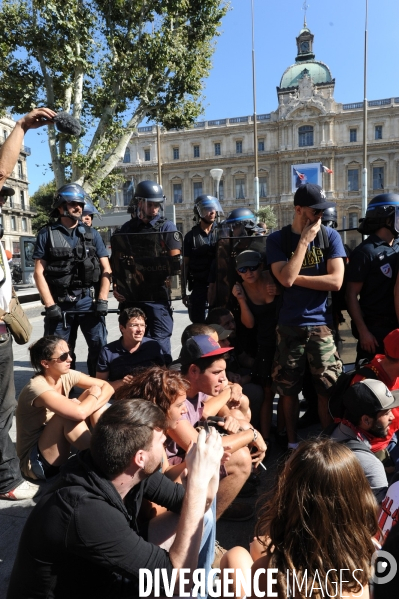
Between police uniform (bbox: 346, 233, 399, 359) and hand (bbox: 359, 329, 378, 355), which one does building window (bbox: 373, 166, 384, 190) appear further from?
hand (bbox: 359, 329, 378, 355)

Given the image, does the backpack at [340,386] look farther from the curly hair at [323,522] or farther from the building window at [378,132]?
the building window at [378,132]

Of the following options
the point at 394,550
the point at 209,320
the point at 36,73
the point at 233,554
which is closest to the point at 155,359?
the point at 209,320

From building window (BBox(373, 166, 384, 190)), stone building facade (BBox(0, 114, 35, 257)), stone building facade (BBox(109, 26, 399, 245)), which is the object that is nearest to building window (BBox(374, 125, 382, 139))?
stone building facade (BBox(109, 26, 399, 245))

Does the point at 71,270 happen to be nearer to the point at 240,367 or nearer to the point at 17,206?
→ the point at 240,367

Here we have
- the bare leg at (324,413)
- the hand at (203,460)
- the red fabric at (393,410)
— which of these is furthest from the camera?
the bare leg at (324,413)

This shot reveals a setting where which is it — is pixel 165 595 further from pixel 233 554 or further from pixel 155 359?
pixel 155 359

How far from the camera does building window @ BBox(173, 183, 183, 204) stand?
6397cm

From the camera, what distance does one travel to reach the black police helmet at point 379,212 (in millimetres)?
3612

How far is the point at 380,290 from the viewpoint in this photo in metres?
3.59

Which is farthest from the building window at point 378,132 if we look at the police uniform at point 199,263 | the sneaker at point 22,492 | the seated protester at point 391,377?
the sneaker at point 22,492

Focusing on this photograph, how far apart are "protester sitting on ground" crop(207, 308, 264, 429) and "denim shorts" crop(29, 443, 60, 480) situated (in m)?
1.56

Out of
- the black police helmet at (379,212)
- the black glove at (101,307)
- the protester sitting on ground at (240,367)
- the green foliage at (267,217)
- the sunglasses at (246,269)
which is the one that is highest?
the green foliage at (267,217)

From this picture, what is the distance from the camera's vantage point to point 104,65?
14.1 m

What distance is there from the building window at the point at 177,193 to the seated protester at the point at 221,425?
62.4 metres
